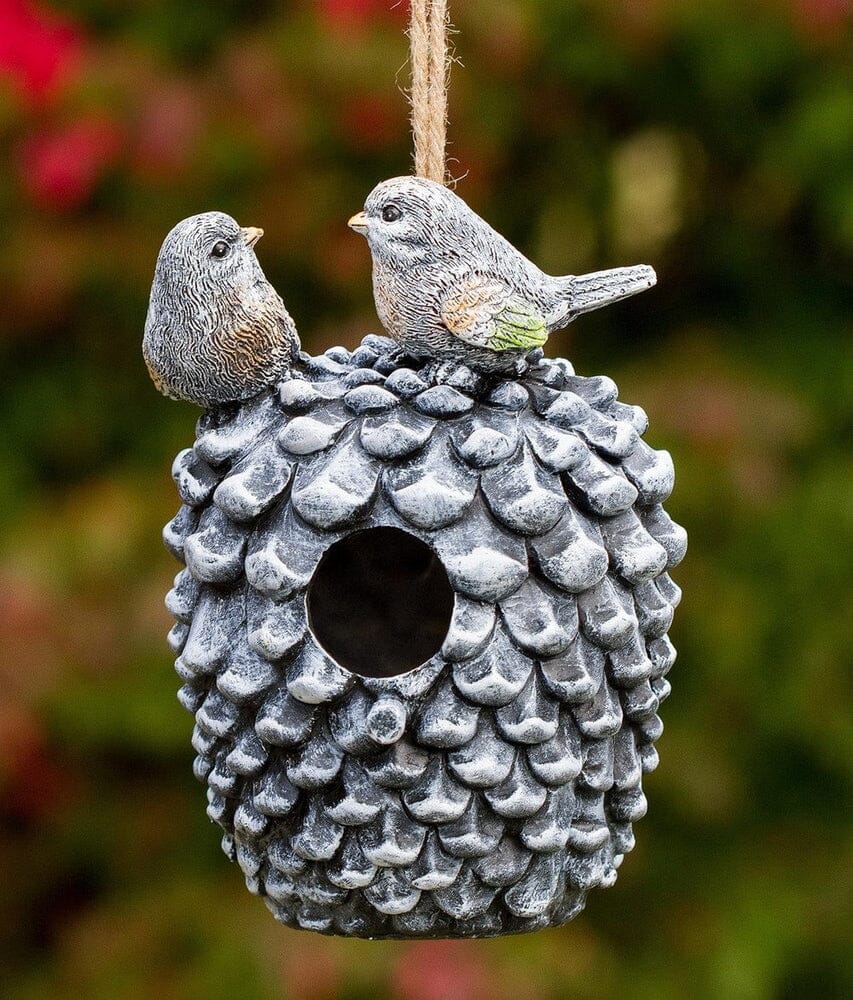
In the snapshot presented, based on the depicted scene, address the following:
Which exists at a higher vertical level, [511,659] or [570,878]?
[511,659]

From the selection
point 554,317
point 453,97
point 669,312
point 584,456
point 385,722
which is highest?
point 453,97

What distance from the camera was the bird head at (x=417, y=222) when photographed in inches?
38.2

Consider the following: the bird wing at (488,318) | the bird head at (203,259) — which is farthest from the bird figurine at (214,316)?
the bird wing at (488,318)

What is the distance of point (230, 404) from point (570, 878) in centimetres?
42

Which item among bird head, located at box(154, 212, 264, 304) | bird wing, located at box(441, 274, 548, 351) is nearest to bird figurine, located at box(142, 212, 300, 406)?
bird head, located at box(154, 212, 264, 304)

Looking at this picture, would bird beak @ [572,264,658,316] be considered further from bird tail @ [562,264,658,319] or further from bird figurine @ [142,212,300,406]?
bird figurine @ [142,212,300,406]

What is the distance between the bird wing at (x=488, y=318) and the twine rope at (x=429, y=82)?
0.37ft

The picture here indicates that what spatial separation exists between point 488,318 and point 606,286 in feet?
0.45

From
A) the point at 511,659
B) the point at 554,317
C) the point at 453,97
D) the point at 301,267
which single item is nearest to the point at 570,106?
the point at 453,97

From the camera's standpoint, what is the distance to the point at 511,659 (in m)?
0.95

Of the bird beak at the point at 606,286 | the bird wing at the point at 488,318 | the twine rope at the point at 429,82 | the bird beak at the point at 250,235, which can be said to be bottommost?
the bird wing at the point at 488,318

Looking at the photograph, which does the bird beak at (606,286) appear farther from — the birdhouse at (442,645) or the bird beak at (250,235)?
the bird beak at (250,235)

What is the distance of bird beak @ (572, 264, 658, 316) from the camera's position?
105 cm

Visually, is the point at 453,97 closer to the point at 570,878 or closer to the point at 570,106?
the point at 570,106
